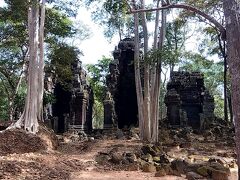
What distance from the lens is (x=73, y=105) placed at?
2047cm

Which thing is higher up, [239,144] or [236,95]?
[236,95]

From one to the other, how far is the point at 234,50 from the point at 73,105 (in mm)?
16316

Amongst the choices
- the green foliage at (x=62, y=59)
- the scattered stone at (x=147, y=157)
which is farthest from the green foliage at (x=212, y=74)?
the scattered stone at (x=147, y=157)

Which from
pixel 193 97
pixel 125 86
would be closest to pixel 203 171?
pixel 193 97

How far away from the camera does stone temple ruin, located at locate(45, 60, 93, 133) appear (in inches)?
798

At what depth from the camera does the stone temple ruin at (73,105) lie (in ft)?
66.5

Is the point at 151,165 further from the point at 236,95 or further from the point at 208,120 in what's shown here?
the point at 208,120

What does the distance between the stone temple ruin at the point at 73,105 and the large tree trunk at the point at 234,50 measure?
14.7m

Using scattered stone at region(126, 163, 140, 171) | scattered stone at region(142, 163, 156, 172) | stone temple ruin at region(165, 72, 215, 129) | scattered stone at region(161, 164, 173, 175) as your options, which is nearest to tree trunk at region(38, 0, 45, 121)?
scattered stone at region(126, 163, 140, 171)

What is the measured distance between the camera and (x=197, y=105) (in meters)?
20.8

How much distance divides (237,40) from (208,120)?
15.1 meters

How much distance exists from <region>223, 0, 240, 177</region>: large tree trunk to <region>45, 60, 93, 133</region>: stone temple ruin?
14.7 meters

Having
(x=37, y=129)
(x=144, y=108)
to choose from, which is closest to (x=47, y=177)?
(x=37, y=129)

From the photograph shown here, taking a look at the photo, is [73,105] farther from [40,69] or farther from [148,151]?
[148,151]
